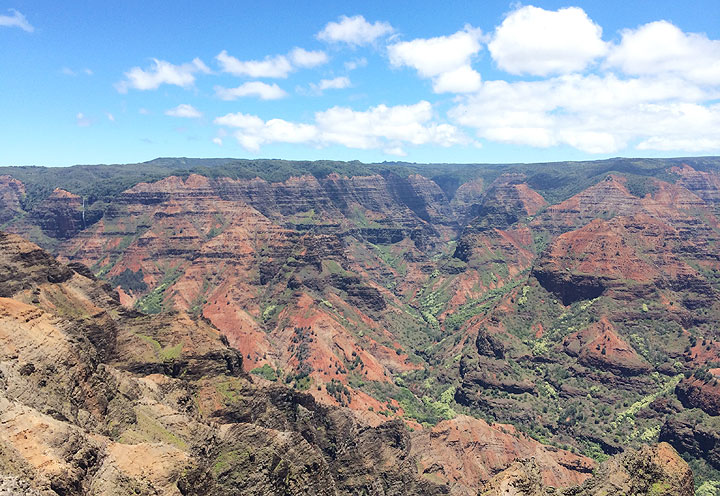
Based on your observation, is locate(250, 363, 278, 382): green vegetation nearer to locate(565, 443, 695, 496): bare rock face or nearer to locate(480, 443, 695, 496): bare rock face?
locate(480, 443, 695, 496): bare rock face

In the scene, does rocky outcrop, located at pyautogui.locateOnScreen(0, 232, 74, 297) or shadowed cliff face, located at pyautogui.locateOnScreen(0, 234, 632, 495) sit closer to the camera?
shadowed cliff face, located at pyautogui.locateOnScreen(0, 234, 632, 495)

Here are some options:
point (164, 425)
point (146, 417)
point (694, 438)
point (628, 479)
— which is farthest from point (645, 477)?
point (694, 438)

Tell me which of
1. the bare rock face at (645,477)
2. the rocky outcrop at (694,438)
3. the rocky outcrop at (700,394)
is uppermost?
the bare rock face at (645,477)

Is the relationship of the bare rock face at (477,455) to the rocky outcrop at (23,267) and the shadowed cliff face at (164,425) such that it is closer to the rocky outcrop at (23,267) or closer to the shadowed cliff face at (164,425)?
the shadowed cliff face at (164,425)

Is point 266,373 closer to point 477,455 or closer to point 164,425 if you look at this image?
point 477,455

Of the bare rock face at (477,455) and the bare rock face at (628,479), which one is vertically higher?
the bare rock face at (628,479)

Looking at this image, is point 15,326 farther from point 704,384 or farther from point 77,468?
point 704,384

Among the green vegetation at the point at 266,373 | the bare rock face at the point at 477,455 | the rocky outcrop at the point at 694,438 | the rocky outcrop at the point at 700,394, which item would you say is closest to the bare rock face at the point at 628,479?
the bare rock face at the point at 477,455

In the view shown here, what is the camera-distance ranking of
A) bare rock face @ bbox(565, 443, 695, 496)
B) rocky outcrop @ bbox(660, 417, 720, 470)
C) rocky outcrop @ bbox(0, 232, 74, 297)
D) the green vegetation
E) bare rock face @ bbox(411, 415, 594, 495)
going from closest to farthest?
bare rock face @ bbox(565, 443, 695, 496), rocky outcrop @ bbox(0, 232, 74, 297), bare rock face @ bbox(411, 415, 594, 495), rocky outcrop @ bbox(660, 417, 720, 470), the green vegetation

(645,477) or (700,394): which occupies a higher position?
(645,477)

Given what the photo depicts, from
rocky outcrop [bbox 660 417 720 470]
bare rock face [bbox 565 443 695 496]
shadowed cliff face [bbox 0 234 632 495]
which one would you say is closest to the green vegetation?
shadowed cliff face [bbox 0 234 632 495]

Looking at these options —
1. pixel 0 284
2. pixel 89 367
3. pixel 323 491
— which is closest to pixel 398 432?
pixel 323 491
